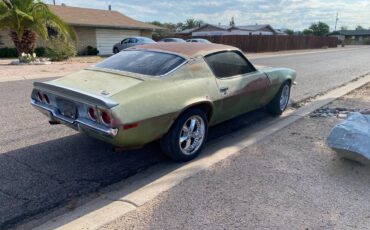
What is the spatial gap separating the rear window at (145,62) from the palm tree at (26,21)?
1391cm

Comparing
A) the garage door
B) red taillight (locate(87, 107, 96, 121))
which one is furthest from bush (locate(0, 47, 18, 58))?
red taillight (locate(87, 107, 96, 121))

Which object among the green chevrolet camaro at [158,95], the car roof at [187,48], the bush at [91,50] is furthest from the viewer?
the bush at [91,50]

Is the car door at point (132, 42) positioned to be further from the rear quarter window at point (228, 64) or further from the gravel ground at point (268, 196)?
the gravel ground at point (268, 196)

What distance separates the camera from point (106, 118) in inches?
131

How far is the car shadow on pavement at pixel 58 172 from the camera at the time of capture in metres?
3.21

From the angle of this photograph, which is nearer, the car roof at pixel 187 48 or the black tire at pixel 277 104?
the car roof at pixel 187 48

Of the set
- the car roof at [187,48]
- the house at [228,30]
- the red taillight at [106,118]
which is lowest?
the red taillight at [106,118]

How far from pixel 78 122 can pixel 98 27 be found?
25185 millimetres

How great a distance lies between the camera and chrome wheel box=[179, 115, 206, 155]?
416 cm

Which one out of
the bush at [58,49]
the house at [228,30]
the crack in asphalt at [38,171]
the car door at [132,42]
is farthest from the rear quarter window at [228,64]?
the house at [228,30]

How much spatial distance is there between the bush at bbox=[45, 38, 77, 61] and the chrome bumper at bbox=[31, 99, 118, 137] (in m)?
15.3

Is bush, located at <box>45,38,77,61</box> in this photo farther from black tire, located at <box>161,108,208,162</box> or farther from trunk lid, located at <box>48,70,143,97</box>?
black tire, located at <box>161,108,208,162</box>

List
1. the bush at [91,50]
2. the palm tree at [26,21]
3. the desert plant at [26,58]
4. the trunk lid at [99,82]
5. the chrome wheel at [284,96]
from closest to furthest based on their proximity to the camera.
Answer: the trunk lid at [99,82], the chrome wheel at [284,96], the palm tree at [26,21], the desert plant at [26,58], the bush at [91,50]

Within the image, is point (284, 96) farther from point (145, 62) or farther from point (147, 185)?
point (147, 185)
